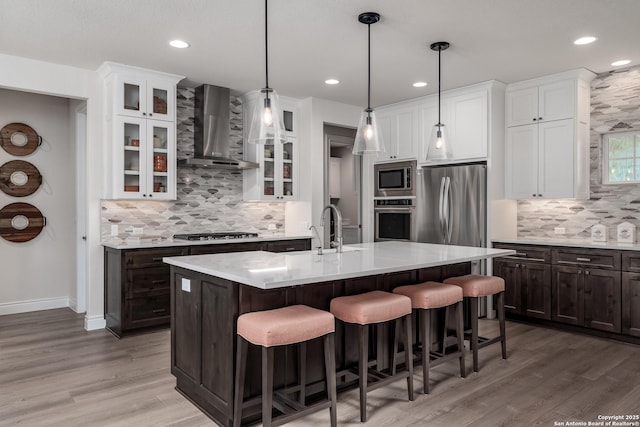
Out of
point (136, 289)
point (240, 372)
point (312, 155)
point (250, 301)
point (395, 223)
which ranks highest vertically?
point (312, 155)

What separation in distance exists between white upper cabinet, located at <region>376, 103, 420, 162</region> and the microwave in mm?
101

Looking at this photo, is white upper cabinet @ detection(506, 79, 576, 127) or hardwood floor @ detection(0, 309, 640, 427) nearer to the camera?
hardwood floor @ detection(0, 309, 640, 427)

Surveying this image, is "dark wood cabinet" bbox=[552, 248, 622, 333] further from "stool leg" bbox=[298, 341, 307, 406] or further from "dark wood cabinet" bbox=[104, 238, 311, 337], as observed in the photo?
"dark wood cabinet" bbox=[104, 238, 311, 337]

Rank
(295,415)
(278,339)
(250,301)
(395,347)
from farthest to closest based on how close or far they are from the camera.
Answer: (395,347)
(250,301)
(295,415)
(278,339)

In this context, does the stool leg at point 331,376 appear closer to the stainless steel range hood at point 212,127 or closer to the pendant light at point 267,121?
the pendant light at point 267,121

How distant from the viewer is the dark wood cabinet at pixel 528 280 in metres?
4.55

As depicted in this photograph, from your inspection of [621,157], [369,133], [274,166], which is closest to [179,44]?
[369,133]

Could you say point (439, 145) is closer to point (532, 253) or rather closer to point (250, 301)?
point (532, 253)

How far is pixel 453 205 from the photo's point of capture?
520cm

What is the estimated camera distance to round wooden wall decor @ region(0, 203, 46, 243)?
16.7 feet

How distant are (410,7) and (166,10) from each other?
1.72 m

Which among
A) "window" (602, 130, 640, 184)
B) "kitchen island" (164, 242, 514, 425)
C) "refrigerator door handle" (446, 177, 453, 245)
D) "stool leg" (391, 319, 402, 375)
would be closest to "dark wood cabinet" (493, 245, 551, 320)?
"refrigerator door handle" (446, 177, 453, 245)

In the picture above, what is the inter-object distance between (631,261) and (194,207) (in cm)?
455

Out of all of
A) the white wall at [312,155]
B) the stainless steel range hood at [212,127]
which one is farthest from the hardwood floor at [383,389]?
the white wall at [312,155]
